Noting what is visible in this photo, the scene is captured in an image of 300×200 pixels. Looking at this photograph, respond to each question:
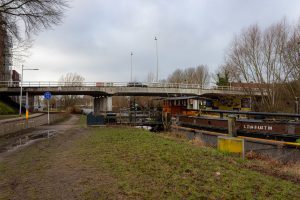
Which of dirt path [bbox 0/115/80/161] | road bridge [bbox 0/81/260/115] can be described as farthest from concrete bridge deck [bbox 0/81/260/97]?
dirt path [bbox 0/115/80/161]

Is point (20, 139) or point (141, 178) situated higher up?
point (141, 178)

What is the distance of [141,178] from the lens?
5.84 m

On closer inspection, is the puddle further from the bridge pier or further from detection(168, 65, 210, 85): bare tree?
detection(168, 65, 210, 85): bare tree

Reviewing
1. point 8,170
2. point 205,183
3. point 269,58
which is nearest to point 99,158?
point 8,170

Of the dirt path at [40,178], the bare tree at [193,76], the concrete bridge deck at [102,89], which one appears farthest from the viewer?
the bare tree at [193,76]

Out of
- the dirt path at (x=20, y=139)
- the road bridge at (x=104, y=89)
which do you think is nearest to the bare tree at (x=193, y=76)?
the road bridge at (x=104, y=89)

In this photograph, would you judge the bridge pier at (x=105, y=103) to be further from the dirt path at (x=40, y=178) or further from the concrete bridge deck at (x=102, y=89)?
the dirt path at (x=40, y=178)

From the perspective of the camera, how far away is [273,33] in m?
38.7

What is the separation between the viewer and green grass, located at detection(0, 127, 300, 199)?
193 inches

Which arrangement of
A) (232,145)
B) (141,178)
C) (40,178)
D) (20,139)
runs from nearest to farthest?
(141,178)
(40,178)
(232,145)
(20,139)

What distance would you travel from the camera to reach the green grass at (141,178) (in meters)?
4.89

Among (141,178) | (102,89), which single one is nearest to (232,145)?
(141,178)

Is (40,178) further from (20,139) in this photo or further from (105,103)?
(105,103)

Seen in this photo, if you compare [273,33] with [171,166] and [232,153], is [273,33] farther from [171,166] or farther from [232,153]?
[171,166]
